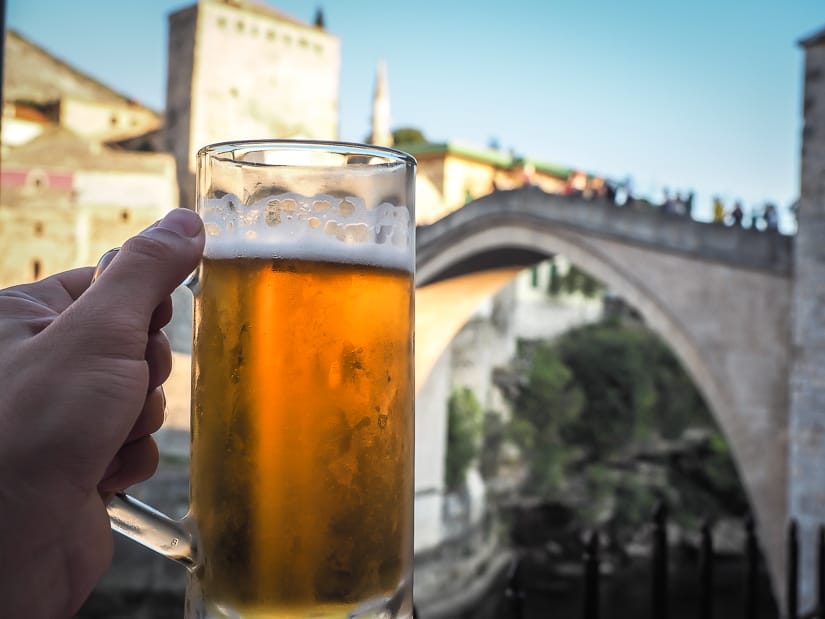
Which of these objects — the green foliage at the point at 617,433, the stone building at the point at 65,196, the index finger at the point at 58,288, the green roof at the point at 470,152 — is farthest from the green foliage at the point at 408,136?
the index finger at the point at 58,288

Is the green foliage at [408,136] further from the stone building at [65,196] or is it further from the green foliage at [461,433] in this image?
the green foliage at [461,433]

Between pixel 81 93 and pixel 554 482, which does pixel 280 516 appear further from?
pixel 81 93

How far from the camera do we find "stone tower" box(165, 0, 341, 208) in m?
23.6

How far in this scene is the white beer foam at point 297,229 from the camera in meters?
0.86

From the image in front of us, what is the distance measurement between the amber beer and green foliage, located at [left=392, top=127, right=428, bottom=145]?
30392 millimetres

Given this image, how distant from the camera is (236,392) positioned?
855mm

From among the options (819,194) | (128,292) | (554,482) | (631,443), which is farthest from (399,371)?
(631,443)

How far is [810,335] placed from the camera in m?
8.62

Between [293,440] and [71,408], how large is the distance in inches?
7.4

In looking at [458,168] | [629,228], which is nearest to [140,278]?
[629,228]

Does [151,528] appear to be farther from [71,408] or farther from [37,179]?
[37,179]

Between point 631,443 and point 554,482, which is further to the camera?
point 631,443

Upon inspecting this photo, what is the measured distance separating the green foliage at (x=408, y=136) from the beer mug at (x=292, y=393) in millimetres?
30363

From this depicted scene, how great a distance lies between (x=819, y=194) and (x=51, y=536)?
28.0 feet
